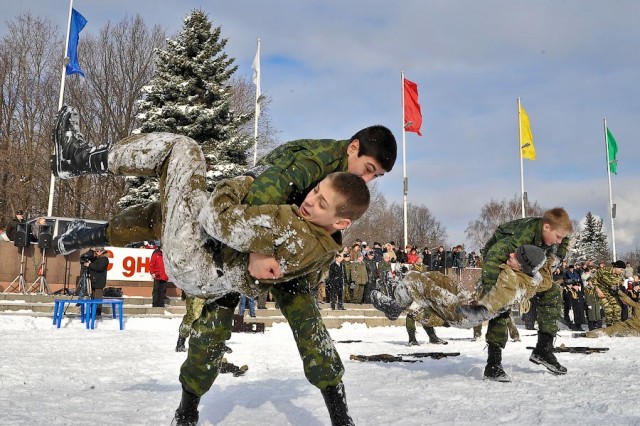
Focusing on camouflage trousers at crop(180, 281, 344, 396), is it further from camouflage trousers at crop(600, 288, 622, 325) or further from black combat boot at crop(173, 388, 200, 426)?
camouflage trousers at crop(600, 288, 622, 325)

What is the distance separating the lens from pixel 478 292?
20.4 feet

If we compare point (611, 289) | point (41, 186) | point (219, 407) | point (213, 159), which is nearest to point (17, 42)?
point (41, 186)

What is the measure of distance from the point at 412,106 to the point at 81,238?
2468cm

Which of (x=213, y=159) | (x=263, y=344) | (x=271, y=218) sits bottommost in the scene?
(x=263, y=344)

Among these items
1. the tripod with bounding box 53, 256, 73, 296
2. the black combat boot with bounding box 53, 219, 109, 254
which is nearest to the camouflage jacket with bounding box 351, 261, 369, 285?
the tripod with bounding box 53, 256, 73, 296

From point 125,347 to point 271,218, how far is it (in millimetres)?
7238

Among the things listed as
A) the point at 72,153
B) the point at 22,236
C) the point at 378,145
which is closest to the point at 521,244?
the point at 378,145

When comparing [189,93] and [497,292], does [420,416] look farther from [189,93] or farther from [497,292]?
[189,93]

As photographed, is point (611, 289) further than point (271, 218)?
Yes

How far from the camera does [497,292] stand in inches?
234

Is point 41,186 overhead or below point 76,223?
overhead

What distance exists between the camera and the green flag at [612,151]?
112 ft

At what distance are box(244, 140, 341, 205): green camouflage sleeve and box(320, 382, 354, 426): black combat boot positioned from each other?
3.94ft

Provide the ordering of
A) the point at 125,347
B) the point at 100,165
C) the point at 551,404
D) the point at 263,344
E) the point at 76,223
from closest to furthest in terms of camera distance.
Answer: the point at 100,165 → the point at 551,404 → the point at 76,223 → the point at 125,347 → the point at 263,344
